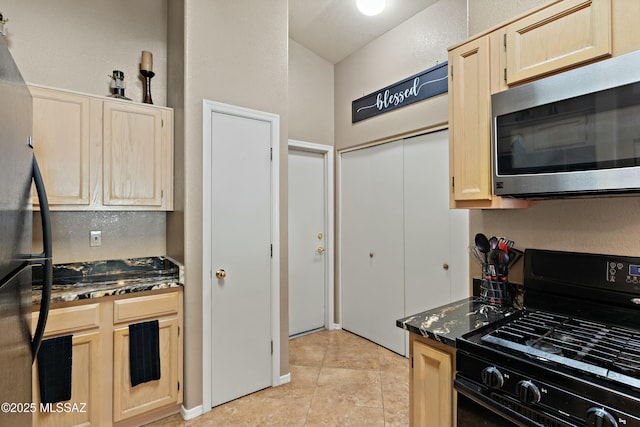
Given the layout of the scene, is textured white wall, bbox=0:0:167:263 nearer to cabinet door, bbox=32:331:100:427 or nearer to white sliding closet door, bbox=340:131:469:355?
cabinet door, bbox=32:331:100:427

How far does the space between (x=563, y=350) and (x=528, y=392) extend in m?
0.20

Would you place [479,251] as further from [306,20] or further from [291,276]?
[306,20]

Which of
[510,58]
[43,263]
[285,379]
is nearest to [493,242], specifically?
[510,58]

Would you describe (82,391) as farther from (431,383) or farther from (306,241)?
(306,241)

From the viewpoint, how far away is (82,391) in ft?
6.11

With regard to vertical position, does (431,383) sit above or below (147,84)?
below

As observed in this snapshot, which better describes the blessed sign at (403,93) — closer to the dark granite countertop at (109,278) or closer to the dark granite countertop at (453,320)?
the dark granite countertop at (453,320)

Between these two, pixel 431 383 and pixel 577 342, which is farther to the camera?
pixel 431 383

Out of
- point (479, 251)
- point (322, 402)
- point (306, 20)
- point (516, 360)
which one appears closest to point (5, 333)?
point (516, 360)

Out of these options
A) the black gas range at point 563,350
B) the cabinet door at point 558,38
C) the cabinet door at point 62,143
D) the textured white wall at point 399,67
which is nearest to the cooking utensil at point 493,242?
the black gas range at point 563,350

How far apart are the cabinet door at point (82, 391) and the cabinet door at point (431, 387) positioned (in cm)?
177

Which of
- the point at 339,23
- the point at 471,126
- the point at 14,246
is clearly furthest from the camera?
the point at 339,23

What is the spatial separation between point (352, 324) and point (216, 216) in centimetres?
215

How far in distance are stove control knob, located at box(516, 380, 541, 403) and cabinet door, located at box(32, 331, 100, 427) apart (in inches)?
83.6
